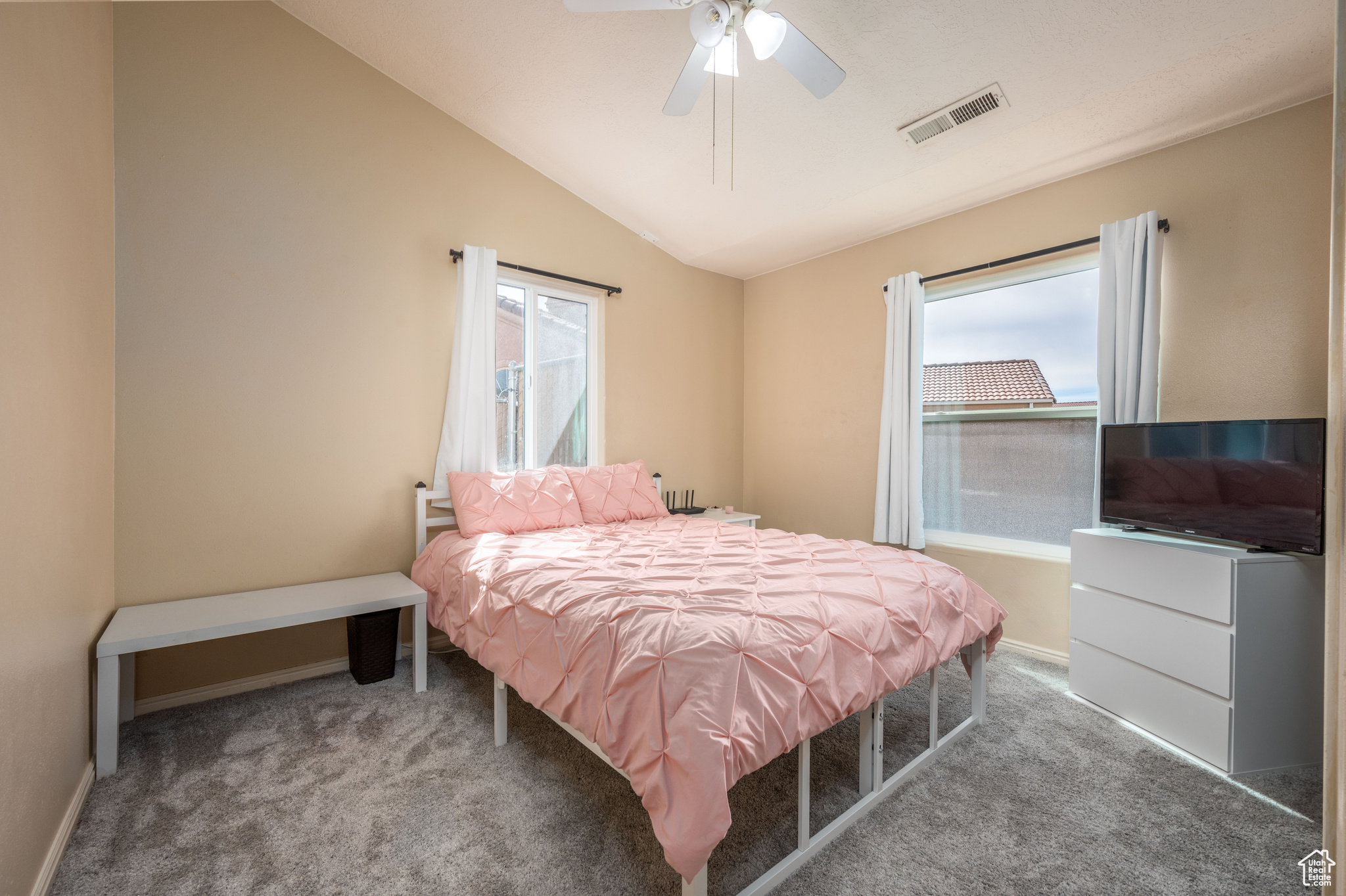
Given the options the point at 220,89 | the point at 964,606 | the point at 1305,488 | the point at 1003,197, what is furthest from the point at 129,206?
the point at 1305,488

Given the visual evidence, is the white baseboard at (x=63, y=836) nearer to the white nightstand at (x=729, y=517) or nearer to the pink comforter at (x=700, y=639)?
the pink comforter at (x=700, y=639)

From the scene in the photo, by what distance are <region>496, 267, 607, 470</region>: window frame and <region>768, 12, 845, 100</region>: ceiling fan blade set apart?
2.00m

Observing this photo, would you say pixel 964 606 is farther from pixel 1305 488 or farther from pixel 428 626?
pixel 428 626

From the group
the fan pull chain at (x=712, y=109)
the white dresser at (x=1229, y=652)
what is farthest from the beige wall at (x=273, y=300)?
the white dresser at (x=1229, y=652)

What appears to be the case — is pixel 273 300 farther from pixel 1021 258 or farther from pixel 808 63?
pixel 1021 258

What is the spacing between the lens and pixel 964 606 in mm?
2002

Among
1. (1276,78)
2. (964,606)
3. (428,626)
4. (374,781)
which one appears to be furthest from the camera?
(428,626)

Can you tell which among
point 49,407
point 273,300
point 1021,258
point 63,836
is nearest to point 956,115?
point 1021,258

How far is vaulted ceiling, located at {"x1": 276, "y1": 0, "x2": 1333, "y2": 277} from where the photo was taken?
2.03 meters

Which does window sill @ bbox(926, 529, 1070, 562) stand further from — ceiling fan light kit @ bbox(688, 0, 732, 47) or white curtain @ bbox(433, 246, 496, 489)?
ceiling fan light kit @ bbox(688, 0, 732, 47)

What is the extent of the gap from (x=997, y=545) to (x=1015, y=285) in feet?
5.00

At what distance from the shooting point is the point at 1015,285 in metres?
3.19

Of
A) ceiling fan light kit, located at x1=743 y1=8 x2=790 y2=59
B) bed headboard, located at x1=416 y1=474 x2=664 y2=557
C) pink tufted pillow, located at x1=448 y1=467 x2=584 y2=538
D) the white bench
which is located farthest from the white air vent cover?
the white bench

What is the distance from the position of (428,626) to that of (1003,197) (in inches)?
159
